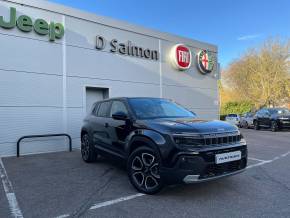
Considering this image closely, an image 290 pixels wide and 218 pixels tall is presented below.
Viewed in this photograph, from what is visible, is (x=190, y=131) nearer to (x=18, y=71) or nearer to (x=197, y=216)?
(x=197, y=216)

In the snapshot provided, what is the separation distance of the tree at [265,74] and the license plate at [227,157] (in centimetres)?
2940

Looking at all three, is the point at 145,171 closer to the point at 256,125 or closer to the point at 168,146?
the point at 168,146

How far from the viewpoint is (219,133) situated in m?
4.82

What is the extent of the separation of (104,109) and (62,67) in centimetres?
408

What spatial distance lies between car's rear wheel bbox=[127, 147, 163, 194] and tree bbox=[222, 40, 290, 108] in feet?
98.3

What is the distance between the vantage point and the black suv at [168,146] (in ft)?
14.7

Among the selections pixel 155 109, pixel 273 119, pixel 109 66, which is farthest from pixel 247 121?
pixel 155 109

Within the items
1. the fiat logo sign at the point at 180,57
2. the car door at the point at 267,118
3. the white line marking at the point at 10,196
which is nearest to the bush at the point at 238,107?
the car door at the point at 267,118

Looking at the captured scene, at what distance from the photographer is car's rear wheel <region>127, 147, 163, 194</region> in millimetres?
4781

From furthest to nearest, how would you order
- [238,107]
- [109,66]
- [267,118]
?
[238,107] → [267,118] → [109,66]

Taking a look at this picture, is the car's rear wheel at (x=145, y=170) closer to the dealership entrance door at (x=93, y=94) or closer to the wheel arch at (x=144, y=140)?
the wheel arch at (x=144, y=140)

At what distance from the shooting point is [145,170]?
496 cm

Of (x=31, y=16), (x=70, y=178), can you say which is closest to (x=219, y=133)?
(x=70, y=178)

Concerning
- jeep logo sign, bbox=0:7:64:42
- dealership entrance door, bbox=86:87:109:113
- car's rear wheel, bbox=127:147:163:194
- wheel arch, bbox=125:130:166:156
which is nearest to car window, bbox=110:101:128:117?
wheel arch, bbox=125:130:166:156
